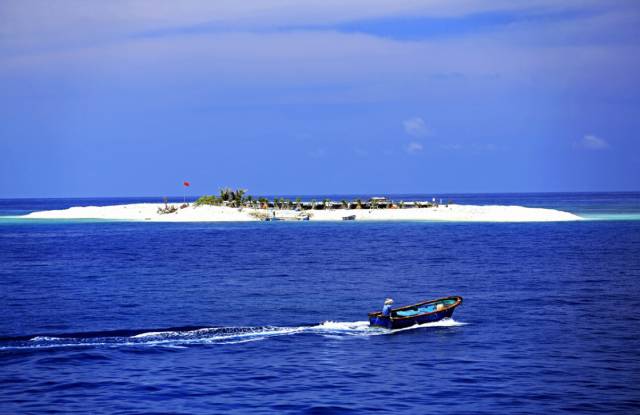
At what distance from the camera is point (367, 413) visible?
81.0 ft

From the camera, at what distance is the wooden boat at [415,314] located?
122 feet

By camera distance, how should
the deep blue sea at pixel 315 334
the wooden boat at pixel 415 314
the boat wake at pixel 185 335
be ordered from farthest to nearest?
the wooden boat at pixel 415 314 < the boat wake at pixel 185 335 < the deep blue sea at pixel 315 334

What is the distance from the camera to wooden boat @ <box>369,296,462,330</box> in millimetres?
37094

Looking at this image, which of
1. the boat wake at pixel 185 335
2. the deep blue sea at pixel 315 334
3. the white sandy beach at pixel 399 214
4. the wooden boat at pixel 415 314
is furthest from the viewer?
the white sandy beach at pixel 399 214

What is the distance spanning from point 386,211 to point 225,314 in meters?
91.2

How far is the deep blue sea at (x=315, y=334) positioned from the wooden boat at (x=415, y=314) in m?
0.64

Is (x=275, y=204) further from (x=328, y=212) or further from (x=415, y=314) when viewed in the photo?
(x=415, y=314)

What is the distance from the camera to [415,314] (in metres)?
38.5

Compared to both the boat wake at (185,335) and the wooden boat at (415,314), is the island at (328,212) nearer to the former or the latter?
the wooden boat at (415,314)

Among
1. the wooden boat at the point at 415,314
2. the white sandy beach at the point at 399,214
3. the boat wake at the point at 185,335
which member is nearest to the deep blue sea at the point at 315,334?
the boat wake at the point at 185,335

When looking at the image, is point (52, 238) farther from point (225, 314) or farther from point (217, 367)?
point (217, 367)

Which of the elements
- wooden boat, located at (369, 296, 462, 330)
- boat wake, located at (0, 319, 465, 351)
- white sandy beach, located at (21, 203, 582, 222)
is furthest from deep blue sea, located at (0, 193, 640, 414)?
white sandy beach, located at (21, 203, 582, 222)

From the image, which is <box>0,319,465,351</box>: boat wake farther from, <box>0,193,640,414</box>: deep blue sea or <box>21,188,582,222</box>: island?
<box>21,188,582,222</box>: island

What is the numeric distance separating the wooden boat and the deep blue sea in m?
0.64
